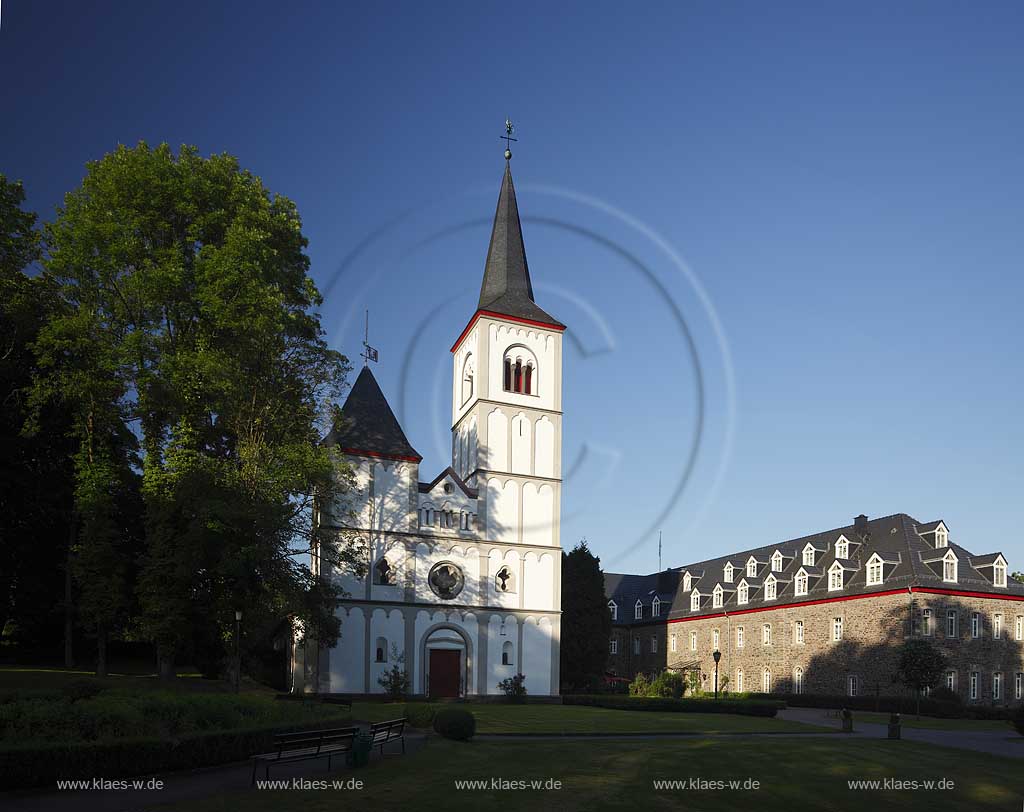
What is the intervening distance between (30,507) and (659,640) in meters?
55.4

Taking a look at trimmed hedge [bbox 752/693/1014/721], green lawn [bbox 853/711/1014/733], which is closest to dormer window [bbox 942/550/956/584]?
trimmed hedge [bbox 752/693/1014/721]

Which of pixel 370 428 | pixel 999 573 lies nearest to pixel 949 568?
pixel 999 573

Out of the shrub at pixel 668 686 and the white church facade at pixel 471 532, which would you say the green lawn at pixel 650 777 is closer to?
the white church facade at pixel 471 532

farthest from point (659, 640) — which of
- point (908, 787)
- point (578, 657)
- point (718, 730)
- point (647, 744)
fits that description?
point (908, 787)

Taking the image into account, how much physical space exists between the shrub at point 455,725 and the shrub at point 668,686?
3420cm

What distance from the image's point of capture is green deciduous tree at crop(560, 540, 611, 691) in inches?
2462

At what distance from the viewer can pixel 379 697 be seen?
4675 cm

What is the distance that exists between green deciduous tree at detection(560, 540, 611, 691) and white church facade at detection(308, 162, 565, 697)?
11.1m

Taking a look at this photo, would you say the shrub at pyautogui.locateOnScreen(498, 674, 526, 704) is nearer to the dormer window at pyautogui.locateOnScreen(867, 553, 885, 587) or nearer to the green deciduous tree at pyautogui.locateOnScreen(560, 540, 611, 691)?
the green deciduous tree at pyautogui.locateOnScreen(560, 540, 611, 691)

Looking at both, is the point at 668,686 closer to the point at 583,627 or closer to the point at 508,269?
the point at 583,627

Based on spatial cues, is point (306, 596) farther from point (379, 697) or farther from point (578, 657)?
point (578, 657)

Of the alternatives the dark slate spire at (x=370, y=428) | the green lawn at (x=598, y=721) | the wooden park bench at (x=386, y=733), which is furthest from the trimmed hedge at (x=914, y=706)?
Answer: the wooden park bench at (x=386, y=733)

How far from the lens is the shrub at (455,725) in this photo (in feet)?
83.9

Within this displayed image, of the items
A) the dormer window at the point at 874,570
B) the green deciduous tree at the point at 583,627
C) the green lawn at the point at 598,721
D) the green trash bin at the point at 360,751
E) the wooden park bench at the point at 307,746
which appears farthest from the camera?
the green deciduous tree at the point at 583,627
